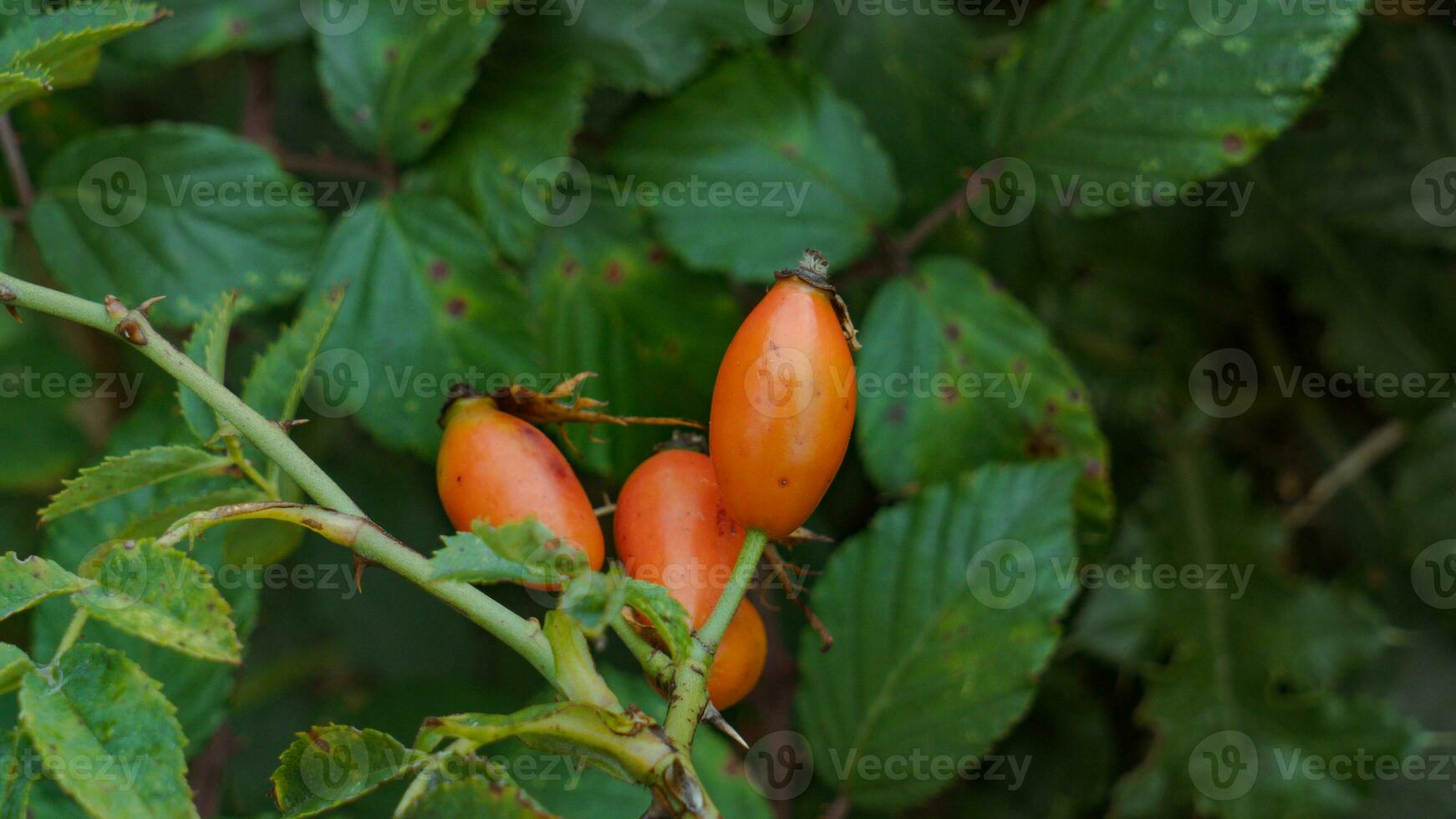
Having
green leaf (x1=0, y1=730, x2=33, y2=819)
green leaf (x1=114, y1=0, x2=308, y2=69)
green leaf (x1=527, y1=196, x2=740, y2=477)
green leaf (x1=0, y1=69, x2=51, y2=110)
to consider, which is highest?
green leaf (x1=0, y1=69, x2=51, y2=110)

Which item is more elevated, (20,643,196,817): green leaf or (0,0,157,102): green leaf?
(0,0,157,102): green leaf

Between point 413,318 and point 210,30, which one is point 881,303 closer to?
point 413,318

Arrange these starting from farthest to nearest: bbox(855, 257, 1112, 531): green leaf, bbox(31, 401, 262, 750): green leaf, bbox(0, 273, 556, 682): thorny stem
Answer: bbox(855, 257, 1112, 531): green leaf
bbox(31, 401, 262, 750): green leaf
bbox(0, 273, 556, 682): thorny stem

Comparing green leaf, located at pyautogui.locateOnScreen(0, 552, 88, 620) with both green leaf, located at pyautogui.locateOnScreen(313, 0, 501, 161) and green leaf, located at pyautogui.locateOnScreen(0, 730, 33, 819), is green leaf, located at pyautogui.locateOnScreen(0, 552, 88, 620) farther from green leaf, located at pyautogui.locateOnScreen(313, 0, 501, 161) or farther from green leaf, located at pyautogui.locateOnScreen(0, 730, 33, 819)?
green leaf, located at pyautogui.locateOnScreen(313, 0, 501, 161)

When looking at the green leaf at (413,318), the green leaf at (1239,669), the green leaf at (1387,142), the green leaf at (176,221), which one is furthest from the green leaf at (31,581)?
the green leaf at (1387,142)

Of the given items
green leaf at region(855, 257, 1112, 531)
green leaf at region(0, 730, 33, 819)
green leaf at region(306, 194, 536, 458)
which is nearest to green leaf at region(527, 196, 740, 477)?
green leaf at region(306, 194, 536, 458)

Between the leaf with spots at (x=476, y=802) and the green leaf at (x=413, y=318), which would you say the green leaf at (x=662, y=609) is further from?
the green leaf at (x=413, y=318)

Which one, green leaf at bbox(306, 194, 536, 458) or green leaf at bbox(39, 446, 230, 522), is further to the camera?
green leaf at bbox(306, 194, 536, 458)
